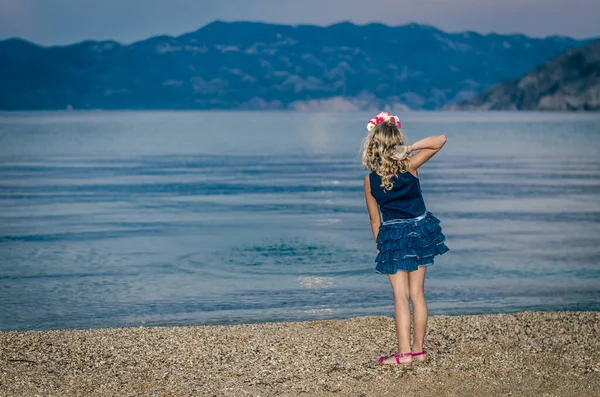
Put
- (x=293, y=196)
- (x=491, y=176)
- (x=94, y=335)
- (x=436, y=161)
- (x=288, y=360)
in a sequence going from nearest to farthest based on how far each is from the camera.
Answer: (x=288, y=360), (x=94, y=335), (x=293, y=196), (x=491, y=176), (x=436, y=161)

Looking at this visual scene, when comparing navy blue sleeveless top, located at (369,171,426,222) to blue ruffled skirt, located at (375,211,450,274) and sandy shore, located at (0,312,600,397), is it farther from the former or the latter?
sandy shore, located at (0,312,600,397)

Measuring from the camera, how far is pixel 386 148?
7328mm

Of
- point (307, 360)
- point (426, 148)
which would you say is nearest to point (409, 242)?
point (426, 148)

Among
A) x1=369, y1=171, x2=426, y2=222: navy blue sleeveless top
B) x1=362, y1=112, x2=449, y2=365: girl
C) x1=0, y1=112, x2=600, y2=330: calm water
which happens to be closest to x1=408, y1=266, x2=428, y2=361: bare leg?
x1=362, y1=112, x2=449, y2=365: girl

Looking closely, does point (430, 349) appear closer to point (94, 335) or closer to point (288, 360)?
point (288, 360)

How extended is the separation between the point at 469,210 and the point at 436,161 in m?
29.1

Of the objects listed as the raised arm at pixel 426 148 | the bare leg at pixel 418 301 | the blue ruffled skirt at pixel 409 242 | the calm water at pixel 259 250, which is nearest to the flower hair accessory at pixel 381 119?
the raised arm at pixel 426 148

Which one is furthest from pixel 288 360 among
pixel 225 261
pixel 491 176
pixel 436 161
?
pixel 436 161

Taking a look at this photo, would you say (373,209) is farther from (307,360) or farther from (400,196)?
(307,360)

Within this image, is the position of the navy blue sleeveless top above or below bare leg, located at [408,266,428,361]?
above

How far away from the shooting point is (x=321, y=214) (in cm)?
2505

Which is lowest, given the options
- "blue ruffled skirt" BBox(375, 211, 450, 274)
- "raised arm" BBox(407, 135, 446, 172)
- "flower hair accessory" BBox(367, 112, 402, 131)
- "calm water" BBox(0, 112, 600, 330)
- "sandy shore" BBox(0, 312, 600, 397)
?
"calm water" BBox(0, 112, 600, 330)

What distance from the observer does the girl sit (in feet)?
24.0

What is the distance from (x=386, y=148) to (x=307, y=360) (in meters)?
2.15
